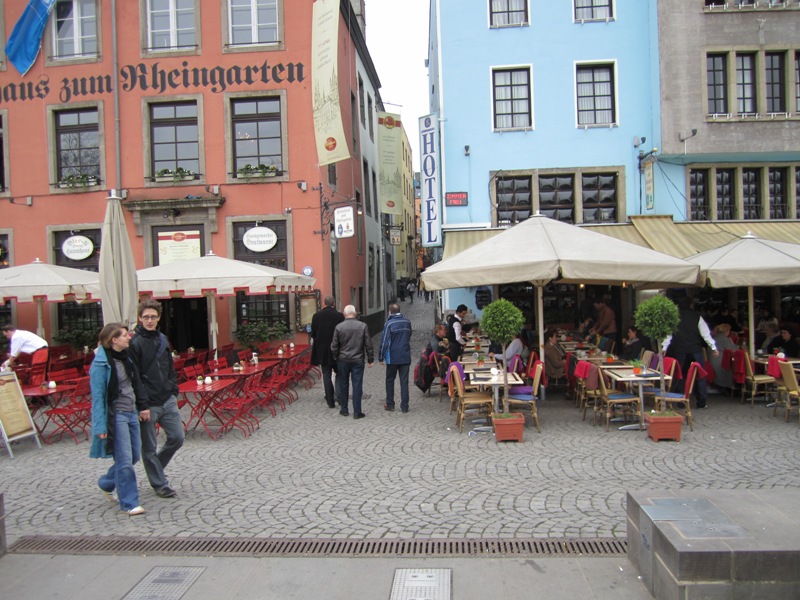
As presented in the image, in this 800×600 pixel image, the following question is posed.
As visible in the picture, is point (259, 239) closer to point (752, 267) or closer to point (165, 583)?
point (752, 267)

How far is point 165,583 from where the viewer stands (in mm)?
4098

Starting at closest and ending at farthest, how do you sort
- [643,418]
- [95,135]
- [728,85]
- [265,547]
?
1. [265,547]
2. [643,418]
3. [728,85]
4. [95,135]

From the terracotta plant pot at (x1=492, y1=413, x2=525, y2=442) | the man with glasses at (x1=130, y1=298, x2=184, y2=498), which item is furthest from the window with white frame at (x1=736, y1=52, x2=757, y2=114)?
the man with glasses at (x1=130, y1=298, x2=184, y2=498)

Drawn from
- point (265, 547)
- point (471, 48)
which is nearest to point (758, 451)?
point (265, 547)

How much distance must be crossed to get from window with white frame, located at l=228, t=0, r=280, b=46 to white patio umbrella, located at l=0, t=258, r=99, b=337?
7.67m

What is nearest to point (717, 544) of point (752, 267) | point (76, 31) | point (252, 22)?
point (752, 267)

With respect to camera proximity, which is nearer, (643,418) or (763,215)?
(643,418)

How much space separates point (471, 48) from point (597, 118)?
12.7 feet

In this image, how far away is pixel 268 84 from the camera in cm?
1603

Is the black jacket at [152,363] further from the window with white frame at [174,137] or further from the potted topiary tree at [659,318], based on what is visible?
the window with white frame at [174,137]

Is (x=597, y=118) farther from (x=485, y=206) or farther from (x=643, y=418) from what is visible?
(x=643, y=418)

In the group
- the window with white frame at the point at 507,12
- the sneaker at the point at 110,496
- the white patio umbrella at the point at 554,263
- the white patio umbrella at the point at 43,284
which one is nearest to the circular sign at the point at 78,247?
the white patio umbrella at the point at 43,284

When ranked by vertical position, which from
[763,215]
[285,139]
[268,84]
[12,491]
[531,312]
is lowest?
[12,491]

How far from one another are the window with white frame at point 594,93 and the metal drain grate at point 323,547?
44.8ft
